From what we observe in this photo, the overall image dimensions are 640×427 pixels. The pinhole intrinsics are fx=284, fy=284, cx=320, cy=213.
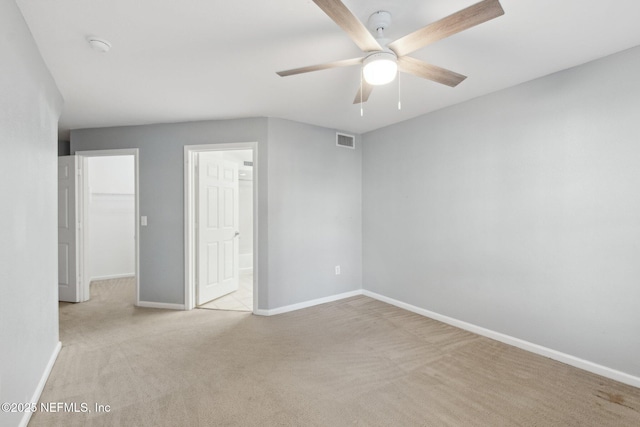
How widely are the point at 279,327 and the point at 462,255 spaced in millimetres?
2112

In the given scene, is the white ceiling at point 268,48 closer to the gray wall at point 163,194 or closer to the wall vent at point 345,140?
the gray wall at point 163,194

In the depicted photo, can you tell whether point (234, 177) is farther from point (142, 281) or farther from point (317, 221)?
point (142, 281)

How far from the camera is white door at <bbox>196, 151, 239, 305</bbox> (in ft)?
12.3

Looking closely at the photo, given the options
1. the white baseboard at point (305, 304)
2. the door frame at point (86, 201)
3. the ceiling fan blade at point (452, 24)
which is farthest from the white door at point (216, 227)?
the ceiling fan blade at point (452, 24)

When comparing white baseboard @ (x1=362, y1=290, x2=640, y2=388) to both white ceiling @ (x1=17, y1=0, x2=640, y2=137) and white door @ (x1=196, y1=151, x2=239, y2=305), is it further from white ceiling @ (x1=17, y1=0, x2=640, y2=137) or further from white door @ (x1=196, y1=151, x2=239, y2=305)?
white door @ (x1=196, y1=151, x2=239, y2=305)

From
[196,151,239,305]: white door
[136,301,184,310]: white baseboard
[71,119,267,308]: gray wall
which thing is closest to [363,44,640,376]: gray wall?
[196,151,239,305]: white door

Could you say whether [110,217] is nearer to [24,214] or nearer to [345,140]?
[24,214]

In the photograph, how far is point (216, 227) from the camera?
13.0 feet

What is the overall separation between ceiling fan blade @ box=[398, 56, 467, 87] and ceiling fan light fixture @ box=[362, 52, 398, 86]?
10 cm

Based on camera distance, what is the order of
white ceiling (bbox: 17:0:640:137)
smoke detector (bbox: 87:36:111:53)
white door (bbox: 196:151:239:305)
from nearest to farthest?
white ceiling (bbox: 17:0:640:137), smoke detector (bbox: 87:36:111:53), white door (bbox: 196:151:239:305)

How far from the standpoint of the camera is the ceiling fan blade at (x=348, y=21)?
1212mm

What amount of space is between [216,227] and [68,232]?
1992 mm

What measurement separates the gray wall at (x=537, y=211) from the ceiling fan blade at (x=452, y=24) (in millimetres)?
1628

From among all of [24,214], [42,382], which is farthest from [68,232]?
[24,214]
